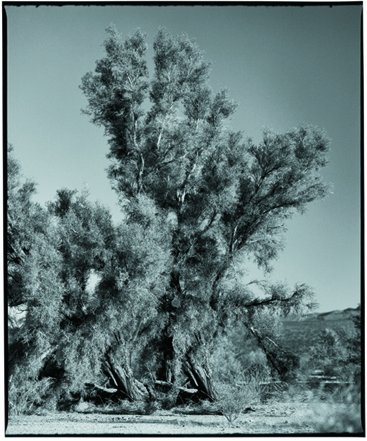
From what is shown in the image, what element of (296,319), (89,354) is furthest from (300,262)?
(89,354)

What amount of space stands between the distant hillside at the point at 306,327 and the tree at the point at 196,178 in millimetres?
618

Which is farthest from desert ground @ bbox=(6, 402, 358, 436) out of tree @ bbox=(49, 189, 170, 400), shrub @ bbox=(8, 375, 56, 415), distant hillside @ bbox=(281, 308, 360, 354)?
distant hillside @ bbox=(281, 308, 360, 354)

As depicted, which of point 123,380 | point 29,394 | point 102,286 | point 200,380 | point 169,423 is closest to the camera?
point 169,423

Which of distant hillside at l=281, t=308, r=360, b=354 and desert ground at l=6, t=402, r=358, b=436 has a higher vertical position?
distant hillside at l=281, t=308, r=360, b=354

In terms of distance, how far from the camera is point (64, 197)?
10461mm

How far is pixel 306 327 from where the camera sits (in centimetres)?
1188

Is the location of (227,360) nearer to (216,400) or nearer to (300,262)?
(216,400)

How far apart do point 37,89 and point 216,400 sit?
7286 millimetres

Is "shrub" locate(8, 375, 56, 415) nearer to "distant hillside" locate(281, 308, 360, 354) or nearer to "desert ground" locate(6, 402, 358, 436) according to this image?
"desert ground" locate(6, 402, 358, 436)

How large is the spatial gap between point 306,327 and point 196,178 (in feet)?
15.4

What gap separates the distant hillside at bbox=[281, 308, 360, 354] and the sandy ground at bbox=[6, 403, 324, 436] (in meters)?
2.06

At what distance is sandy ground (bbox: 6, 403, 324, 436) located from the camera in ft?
23.0

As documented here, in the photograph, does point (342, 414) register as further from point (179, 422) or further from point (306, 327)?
point (306, 327)

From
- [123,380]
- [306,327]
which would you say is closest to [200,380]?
[123,380]
